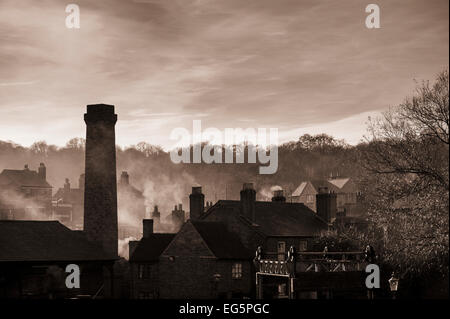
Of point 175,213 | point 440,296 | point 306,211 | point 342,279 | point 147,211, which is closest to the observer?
point 342,279

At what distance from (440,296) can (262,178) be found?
3670 inches

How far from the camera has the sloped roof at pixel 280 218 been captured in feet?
189

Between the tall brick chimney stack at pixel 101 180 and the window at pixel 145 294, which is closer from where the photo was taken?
the tall brick chimney stack at pixel 101 180

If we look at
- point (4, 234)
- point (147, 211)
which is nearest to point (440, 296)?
point (4, 234)


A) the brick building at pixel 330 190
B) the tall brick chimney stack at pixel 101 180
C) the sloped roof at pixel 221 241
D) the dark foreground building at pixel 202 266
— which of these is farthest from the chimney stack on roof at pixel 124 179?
the sloped roof at pixel 221 241

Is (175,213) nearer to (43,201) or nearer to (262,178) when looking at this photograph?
(43,201)

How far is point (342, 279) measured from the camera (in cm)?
3219

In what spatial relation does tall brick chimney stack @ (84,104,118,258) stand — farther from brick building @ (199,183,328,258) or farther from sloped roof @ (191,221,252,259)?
brick building @ (199,183,328,258)

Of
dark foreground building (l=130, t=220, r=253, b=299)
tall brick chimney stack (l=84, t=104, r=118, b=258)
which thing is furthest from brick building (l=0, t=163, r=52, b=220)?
dark foreground building (l=130, t=220, r=253, b=299)

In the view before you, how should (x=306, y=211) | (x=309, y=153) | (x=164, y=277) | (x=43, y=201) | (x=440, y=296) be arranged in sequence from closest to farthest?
(x=440, y=296) < (x=164, y=277) < (x=306, y=211) < (x=43, y=201) < (x=309, y=153)

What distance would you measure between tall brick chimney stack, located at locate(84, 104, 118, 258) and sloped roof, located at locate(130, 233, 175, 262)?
3.65 metres

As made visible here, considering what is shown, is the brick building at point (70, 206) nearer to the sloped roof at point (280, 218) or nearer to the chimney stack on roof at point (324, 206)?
the sloped roof at point (280, 218)

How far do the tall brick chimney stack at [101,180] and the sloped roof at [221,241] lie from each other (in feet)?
22.2

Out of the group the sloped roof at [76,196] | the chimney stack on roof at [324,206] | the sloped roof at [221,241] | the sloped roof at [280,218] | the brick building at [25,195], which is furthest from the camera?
the sloped roof at [76,196]
